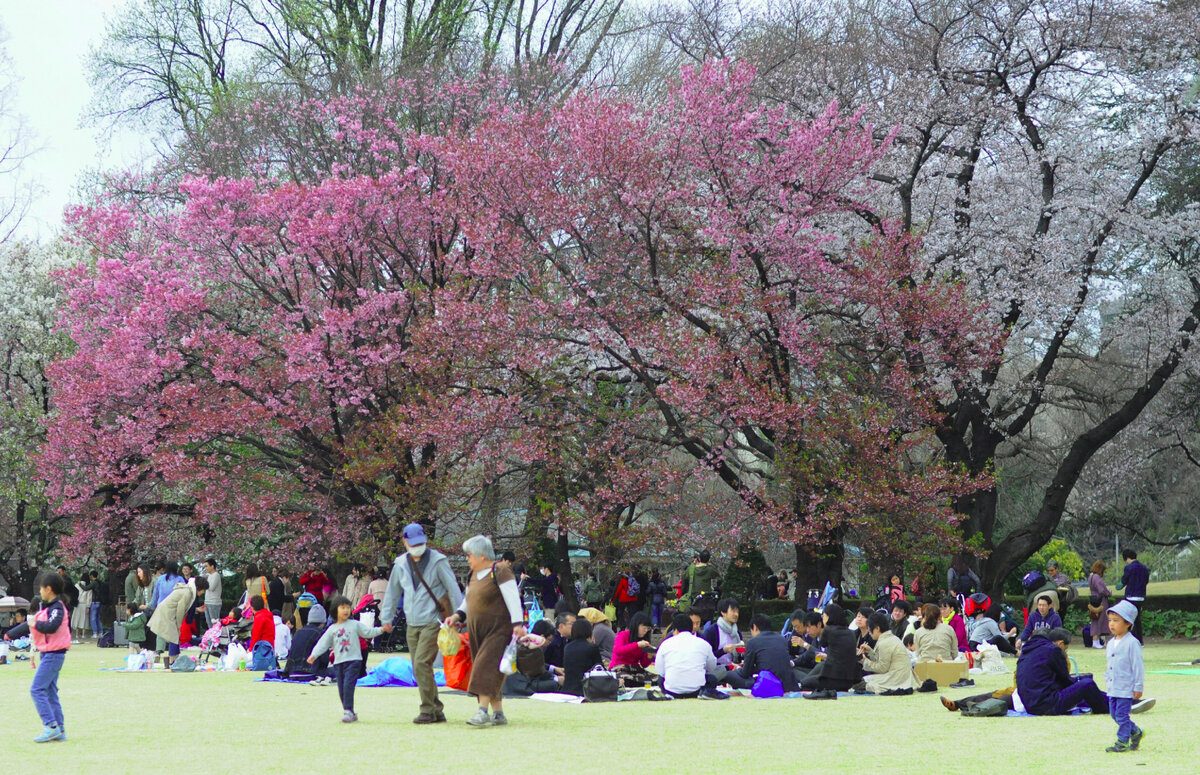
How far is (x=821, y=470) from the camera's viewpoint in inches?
786

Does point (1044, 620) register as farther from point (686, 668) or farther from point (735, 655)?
point (686, 668)

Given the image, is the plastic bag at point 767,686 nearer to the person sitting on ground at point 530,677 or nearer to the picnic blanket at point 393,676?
the person sitting on ground at point 530,677

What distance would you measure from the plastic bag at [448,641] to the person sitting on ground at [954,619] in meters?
7.25

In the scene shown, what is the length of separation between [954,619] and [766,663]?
3.78 m

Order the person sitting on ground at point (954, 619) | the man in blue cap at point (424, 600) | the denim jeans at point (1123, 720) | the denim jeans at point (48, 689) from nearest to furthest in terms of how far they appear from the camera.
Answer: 1. the denim jeans at point (1123, 720)
2. the denim jeans at point (48, 689)
3. the man in blue cap at point (424, 600)
4. the person sitting on ground at point (954, 619)

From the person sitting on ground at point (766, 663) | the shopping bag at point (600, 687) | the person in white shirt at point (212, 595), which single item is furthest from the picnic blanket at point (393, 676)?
the person in white shirt at point (212, 595)

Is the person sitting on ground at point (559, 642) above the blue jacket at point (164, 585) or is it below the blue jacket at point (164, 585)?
below

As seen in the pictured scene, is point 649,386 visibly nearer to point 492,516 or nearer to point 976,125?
point 492,516

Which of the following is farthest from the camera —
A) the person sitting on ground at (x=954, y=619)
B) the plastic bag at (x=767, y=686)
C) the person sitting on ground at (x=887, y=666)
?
the person sitting on ground at (x=954, y=619)

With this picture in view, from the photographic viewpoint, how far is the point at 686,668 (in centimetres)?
1318

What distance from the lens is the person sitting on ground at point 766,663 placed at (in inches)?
532

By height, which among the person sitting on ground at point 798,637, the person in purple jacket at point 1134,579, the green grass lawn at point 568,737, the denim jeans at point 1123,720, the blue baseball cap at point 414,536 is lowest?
the green grass lawn at point 568,737

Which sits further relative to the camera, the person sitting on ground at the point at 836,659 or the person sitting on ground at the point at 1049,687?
the person sitting on ground at the point at 836,659

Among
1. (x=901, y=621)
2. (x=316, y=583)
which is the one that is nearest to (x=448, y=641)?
(x=901, y=621)
